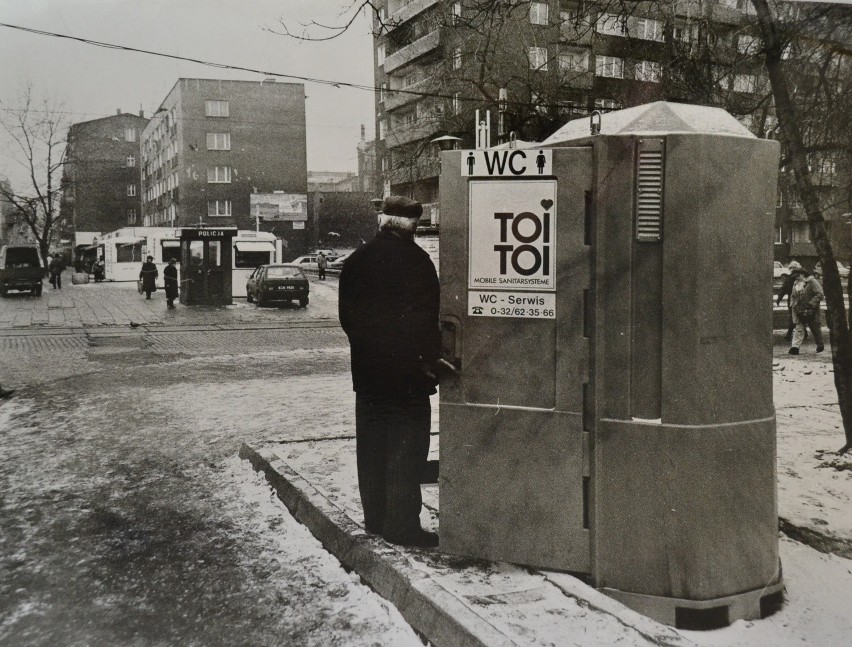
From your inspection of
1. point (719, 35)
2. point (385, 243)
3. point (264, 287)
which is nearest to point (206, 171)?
point (264, 287)

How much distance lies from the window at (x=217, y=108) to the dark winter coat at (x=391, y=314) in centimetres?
5173

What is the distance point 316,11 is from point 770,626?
19.0 feet

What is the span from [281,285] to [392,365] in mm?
24343

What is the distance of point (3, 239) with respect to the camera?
33844mm

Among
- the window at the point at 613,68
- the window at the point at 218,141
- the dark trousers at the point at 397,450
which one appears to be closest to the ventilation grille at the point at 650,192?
the dark trousers at the point at 397,450

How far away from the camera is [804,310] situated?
48.5 feet

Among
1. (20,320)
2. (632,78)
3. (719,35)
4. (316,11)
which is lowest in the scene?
(20,320)

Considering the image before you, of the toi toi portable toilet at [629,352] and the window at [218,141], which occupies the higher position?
the window at [218,141]

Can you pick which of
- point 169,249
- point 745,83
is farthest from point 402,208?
point 169,249

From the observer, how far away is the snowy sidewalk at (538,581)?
3.02 metres

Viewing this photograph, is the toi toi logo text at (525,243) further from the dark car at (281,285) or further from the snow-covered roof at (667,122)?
the dark car at (281,285)

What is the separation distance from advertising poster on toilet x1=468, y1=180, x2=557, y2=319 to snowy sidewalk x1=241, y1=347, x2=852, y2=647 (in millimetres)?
1208

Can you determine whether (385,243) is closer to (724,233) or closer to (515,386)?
(515,386)

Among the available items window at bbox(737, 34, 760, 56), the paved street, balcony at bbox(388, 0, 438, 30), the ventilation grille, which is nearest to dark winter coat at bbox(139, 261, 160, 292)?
the paved street
